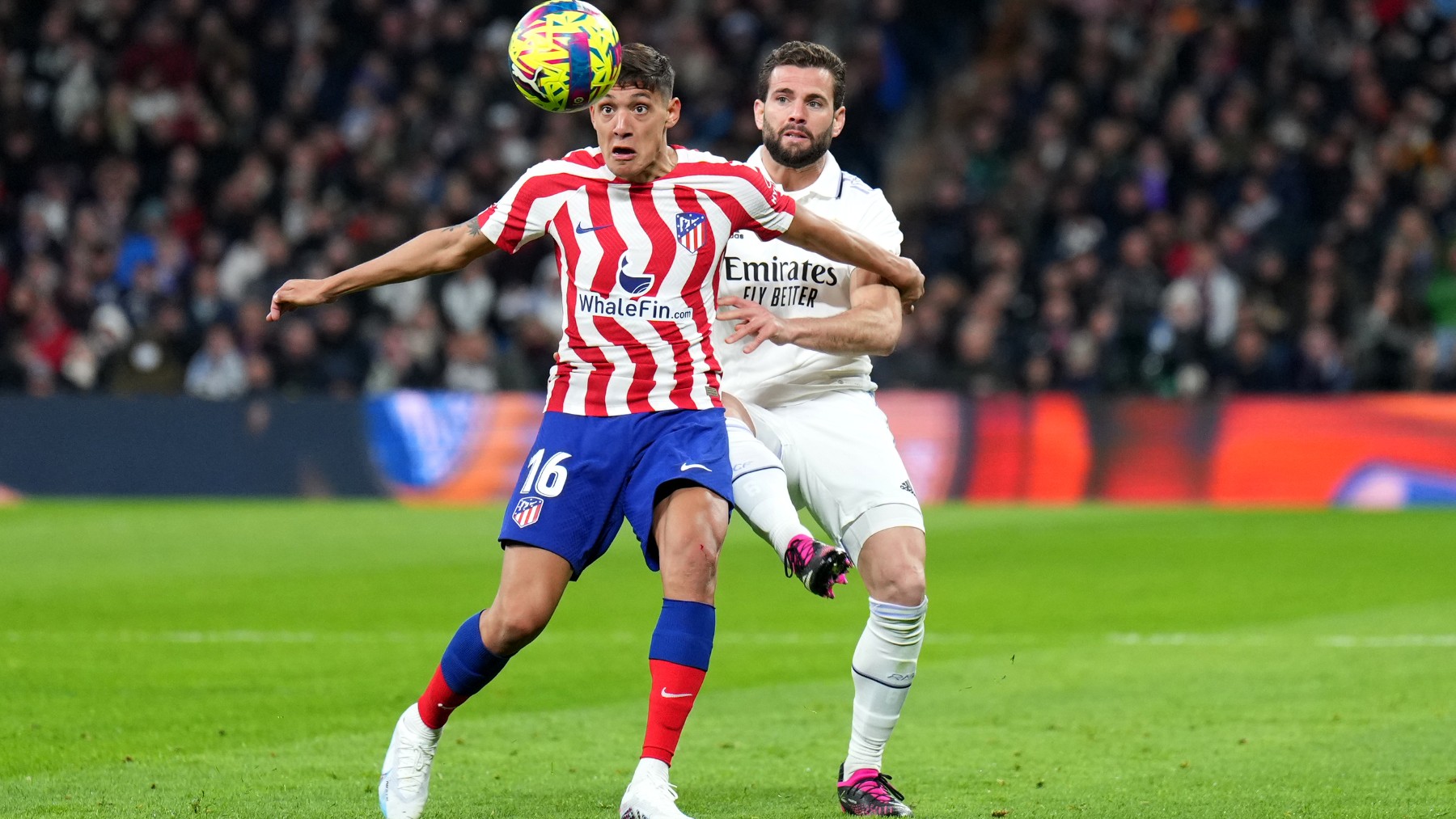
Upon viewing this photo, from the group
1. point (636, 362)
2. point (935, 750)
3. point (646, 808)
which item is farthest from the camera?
point (935, 750)

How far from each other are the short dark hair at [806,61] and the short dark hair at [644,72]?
2.91ft

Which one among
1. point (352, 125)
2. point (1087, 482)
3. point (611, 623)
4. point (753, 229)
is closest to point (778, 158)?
point (753, 229)

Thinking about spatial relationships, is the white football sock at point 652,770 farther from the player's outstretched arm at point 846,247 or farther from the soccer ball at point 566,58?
the soccer ball at point 566,58

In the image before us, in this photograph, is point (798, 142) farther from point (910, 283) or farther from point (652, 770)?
point (652, 770)

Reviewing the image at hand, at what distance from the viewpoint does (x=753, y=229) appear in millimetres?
5711

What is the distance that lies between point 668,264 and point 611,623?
5414 mm

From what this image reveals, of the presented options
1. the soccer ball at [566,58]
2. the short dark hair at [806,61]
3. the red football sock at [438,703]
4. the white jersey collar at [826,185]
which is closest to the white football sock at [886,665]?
the red football sock at [438,703]

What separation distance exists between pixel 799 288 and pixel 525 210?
51.5 inches

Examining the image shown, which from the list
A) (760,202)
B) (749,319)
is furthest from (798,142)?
(749,319)

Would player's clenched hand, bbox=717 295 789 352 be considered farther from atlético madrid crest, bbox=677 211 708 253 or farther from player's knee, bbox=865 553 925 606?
player's knee, bbox=865 553 925 606

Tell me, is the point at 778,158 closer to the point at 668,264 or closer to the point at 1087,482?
the point at 668,264

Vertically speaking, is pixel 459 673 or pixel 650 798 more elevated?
pixel 459 673

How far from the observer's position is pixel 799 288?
6.59 m

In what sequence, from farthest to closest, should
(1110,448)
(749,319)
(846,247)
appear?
(1110,448)
(846,247)
(749,319)
